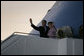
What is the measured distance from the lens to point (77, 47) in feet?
20.6

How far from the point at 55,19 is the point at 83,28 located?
3.11 meters

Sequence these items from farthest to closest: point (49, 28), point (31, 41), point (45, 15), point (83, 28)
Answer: point (45, 15), point (49, 28), point (83, 28), point (31, 41)

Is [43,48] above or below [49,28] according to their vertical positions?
below

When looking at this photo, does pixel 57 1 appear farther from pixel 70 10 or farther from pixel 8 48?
pixel 8 48

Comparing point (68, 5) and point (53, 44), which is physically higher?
point (68, 5)

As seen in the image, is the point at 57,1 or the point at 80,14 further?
the point at 57,1

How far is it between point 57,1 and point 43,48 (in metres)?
5.44

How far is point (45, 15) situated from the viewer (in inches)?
493

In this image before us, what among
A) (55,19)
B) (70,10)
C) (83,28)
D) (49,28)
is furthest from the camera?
(55,19)

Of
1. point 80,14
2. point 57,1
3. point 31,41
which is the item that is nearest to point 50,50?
point 31,41

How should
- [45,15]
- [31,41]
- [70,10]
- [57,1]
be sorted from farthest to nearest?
[45,15] < [57,1] < [70,10] < [31,41]

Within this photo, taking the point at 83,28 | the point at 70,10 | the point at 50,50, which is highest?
the point at 70,10

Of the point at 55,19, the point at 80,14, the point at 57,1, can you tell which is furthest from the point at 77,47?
the point at 57,1

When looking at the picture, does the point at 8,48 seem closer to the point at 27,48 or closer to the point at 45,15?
A: the point at 27,48
